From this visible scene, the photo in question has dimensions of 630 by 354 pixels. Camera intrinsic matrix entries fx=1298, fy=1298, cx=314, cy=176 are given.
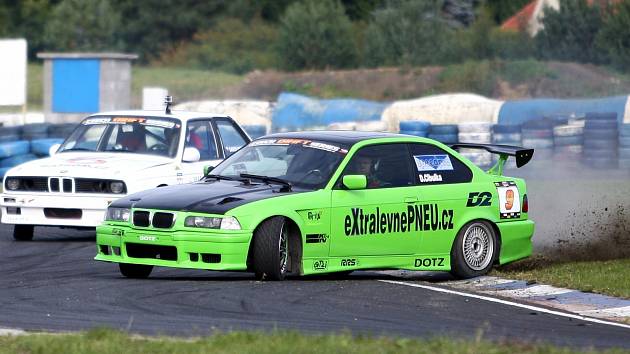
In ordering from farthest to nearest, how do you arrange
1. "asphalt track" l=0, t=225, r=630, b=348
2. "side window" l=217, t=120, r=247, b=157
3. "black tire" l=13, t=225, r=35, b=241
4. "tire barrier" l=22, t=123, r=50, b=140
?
"tire barrier" l=22, t=123, r=50, b=140
"side window" l=217, t=120, r=247, b=157
"black tire" l=13, t=225, r=35, b=241
"asphalt track" l=0, t=225, r=630, b=348

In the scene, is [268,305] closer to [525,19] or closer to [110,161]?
[110,161]

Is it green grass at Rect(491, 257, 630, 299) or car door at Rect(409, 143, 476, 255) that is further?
car door at Rect(409, 143, 476, 255)

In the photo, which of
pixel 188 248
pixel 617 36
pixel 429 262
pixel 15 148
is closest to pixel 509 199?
pixel 429 262

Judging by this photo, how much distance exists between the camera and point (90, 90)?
36688 mm

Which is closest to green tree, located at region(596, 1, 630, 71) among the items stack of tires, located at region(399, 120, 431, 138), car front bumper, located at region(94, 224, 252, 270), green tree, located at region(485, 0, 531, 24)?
stack of tires, located at region(399, 120, 431, 138)

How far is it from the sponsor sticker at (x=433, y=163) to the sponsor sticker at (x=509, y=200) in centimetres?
56

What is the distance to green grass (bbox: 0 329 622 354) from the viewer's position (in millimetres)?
7090

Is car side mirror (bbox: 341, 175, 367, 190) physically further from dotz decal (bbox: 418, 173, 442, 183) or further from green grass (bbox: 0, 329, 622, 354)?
green grass (bbox: 0, 329, 622, 354)

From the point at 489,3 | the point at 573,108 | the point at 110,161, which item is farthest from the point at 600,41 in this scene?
the point at 110,161

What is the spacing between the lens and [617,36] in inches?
1842

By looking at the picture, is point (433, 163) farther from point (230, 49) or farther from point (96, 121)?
point (230, 49)

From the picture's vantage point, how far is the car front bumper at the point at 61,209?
46.2 ft

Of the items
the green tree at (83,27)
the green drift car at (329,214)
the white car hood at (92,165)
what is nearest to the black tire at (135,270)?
the green drift car at (329,214)

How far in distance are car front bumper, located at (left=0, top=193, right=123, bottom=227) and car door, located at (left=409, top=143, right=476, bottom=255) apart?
3871 millimetres
